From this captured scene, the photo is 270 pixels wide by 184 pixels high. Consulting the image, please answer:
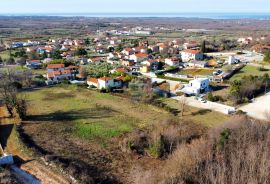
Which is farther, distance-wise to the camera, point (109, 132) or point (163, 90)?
point (163, 90)

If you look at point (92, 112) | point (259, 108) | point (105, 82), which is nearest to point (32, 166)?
point (92, 112)

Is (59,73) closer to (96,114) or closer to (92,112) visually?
(92,112)

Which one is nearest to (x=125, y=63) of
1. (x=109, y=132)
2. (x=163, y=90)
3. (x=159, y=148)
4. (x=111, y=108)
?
(x=163, y=90)

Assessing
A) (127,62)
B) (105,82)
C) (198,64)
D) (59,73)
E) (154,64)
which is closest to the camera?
(105,82)

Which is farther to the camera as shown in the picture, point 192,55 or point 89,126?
point 192,55

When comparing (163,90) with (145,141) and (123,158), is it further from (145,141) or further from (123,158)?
(123,158)
